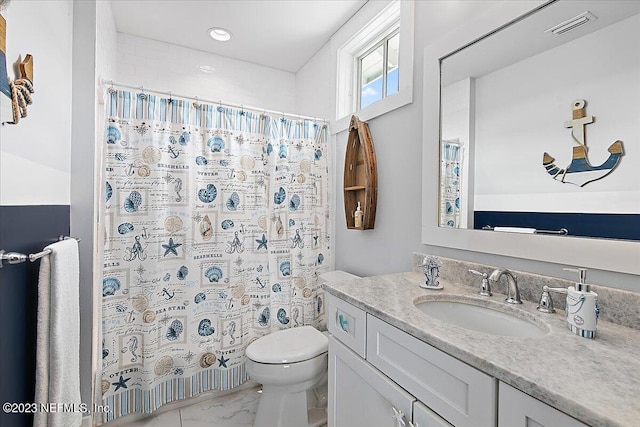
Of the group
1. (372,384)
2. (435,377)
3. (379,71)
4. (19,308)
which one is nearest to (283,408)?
(372,384)

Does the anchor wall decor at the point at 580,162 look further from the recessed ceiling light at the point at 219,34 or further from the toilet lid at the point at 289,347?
A: the recessed ceiling light at the point at 219,34

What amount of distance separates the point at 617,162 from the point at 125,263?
7.00 feet

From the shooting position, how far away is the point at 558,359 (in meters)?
0.63

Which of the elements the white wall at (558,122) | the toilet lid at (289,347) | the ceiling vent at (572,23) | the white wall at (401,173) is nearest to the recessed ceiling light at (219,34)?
the white wall at (401,173)

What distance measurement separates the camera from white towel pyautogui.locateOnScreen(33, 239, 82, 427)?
92 centimetres

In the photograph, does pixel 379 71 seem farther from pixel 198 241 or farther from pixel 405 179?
pixel 198 241

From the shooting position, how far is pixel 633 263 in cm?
82

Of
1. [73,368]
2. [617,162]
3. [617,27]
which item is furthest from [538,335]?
[73,368]

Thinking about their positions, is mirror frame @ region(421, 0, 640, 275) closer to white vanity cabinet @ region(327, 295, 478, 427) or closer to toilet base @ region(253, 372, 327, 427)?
white vanity cabinet @ region(327, 295, 478, 427)

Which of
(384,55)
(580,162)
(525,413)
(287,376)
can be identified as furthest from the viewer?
(384,55)

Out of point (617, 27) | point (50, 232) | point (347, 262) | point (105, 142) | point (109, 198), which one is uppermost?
point (617, 27)

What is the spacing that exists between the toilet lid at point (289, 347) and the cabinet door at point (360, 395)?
0.36m

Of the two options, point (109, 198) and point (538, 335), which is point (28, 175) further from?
point (538, 335)

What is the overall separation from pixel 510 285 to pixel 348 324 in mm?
589
